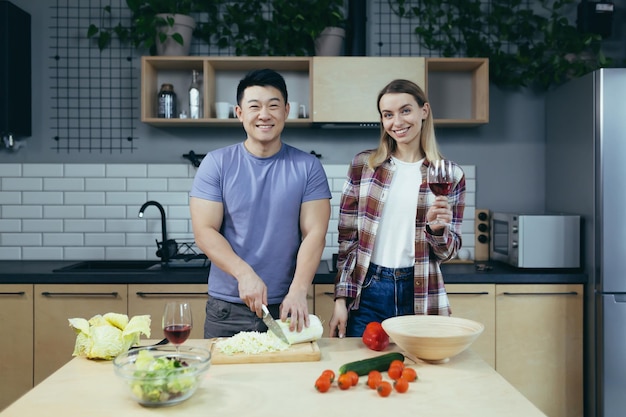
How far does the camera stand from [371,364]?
166cm

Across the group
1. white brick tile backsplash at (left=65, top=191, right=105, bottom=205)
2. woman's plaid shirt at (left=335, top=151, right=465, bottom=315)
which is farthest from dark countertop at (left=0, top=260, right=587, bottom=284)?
woman's plaid shirt at (left=335, top=151, right=465, bottom=315)

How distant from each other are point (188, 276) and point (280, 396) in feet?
6.19

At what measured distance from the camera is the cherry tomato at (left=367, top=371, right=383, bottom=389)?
1531 millimetres

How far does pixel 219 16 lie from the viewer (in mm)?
3965

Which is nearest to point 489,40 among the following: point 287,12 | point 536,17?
point 536,17

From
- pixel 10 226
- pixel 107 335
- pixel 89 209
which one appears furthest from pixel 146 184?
pixel 107 335

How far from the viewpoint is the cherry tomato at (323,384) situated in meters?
1.50

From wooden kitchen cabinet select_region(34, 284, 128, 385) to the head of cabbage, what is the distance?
1.53m

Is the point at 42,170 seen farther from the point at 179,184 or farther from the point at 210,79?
the point at 210,79

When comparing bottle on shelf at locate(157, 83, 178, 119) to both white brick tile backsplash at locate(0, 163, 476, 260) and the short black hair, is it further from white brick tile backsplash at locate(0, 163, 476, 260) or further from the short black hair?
the short black hair

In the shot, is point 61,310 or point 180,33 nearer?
point 61,310

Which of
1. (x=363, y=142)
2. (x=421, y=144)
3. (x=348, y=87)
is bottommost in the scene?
(x=421, y=144)

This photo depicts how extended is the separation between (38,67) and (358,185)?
250 centimetres

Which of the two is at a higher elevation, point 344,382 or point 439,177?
point 439,177
